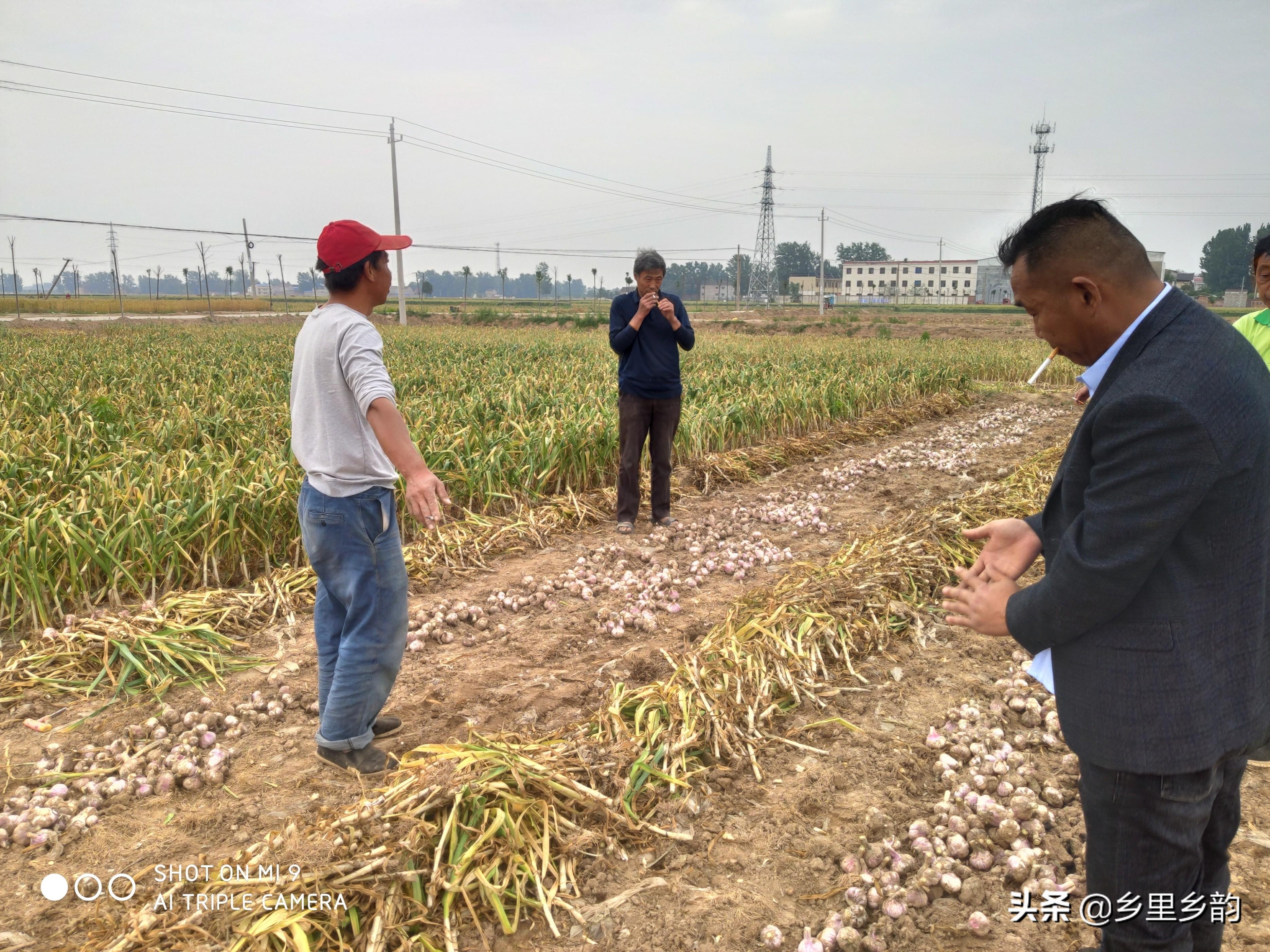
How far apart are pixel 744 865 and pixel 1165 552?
5.18ft

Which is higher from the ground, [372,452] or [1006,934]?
[372,452]

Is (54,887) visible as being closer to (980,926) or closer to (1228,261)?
(980,926)

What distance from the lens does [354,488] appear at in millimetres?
2662

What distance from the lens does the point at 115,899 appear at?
222cm

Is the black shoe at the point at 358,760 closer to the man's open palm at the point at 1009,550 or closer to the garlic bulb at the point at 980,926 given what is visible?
the garlic bulb at the point at 980,926

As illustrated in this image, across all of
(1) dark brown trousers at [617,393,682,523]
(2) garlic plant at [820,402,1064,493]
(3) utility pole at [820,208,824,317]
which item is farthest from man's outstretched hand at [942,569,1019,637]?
(3) utility pole at [820,208,824,317]

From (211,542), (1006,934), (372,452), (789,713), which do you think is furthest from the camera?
(211,542)

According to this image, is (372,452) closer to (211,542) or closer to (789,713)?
(789,713)

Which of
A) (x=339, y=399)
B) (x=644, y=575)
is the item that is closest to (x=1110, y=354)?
(x=339, y=399)

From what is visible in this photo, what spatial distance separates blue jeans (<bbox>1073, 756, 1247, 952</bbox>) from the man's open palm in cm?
42

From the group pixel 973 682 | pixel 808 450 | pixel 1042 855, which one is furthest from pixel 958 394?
pixel 1042 855

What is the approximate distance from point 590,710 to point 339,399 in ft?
5.51

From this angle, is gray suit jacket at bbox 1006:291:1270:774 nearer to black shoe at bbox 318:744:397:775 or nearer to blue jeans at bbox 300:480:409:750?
blue jeans at bbox 300:480:409:750

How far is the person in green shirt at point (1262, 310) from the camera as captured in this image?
349cm
